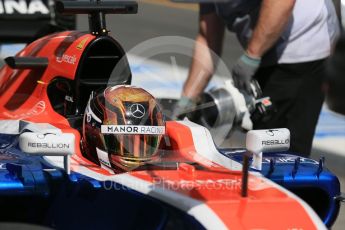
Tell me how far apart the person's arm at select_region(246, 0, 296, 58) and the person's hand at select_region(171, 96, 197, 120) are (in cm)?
62

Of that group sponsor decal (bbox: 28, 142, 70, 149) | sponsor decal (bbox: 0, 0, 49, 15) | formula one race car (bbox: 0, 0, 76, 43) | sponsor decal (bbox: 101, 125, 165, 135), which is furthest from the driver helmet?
sponsor decal (bbox: 0, 0, 49, 15)

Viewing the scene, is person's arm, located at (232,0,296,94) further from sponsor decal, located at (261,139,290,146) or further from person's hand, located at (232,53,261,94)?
sponsor decal, located at (261,139,290,146)

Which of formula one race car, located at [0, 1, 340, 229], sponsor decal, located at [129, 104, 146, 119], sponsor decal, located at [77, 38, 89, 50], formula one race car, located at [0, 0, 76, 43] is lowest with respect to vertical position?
formula one race car, located at [0, 0, 76, 43]

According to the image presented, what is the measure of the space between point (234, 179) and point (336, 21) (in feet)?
7.68

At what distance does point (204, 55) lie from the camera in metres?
5.69

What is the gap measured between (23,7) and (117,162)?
4.97m

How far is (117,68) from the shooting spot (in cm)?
516

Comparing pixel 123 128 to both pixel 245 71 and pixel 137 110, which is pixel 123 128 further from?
pixel 245 71

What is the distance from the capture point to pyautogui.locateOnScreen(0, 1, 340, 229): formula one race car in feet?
13.3

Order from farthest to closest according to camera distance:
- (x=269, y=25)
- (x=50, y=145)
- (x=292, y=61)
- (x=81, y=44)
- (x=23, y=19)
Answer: (x=23, y=19) → (x=292, y=61) → (x=269, y=25) → (x=81, y=44) → (x=50, y=145)

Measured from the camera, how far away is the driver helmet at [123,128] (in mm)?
4469

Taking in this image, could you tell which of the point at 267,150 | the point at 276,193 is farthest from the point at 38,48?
the point at 276,193

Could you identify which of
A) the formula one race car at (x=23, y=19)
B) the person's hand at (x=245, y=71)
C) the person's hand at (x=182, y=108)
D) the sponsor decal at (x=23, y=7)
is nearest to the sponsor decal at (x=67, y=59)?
the person's hand at (x=182, y=108)

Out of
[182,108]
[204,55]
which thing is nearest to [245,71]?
[204,55]
